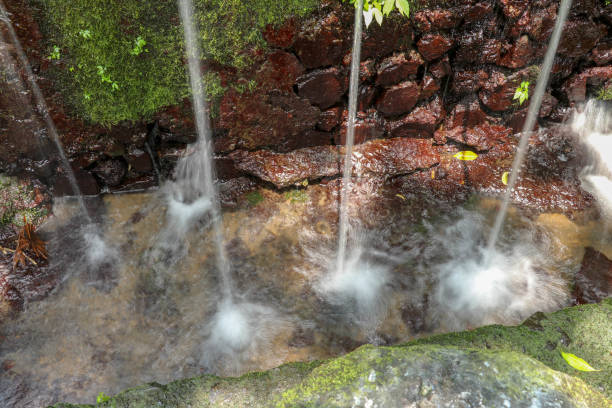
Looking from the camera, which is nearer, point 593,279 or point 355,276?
point 593,279

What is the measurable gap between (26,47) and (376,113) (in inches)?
160

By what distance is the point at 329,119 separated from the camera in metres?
4.84

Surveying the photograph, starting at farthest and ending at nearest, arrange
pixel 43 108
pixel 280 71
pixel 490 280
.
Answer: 1. pixel 280 71
2. pixel 43 108
3. pixel 490 280

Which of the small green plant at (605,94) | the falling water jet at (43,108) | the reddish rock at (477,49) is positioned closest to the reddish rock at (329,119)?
the reddish rock at (477,49)

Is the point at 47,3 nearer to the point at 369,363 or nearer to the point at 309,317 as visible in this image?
the point at 309,317

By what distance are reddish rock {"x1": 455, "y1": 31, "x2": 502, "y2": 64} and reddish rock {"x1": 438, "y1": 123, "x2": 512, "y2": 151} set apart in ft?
3.02

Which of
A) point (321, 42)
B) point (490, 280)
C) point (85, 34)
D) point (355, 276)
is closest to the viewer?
point (85, 34)

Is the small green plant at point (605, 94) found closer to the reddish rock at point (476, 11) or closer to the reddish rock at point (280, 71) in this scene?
the reddish rock at point (476, 11)

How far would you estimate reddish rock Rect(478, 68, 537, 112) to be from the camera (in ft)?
16.1

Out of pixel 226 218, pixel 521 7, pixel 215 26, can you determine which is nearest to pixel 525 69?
pixel 521 7

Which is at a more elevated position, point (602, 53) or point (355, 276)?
point (602, 53)

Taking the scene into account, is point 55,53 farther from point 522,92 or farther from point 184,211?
point 522,92

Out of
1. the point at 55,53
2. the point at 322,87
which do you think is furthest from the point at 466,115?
the point at 55,53

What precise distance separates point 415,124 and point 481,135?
40.3 inches
